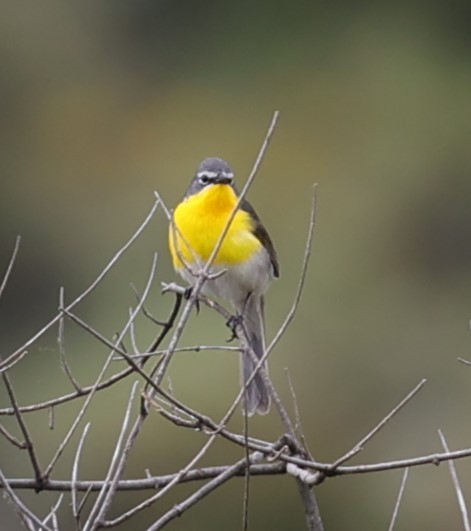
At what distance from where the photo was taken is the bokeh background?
974 centimetres

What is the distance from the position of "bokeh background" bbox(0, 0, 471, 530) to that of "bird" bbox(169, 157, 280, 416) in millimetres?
2823

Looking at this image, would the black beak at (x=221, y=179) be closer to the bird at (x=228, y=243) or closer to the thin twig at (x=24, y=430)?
the bird at (x=228, y=243)

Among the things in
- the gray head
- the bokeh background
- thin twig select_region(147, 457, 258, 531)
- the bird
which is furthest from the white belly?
the bokeh background

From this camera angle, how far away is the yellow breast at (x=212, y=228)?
559 centimetres

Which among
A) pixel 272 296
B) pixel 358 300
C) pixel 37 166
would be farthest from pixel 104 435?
pixel 37 166

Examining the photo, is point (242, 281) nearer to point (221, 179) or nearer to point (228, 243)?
point (228, 243)

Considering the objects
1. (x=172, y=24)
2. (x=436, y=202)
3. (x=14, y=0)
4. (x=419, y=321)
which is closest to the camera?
(x=419, y=321)

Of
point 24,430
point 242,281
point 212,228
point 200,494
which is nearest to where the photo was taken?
point 24,430

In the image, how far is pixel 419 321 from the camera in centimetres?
1255

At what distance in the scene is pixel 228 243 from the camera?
18.6 feet

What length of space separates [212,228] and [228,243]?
4.5 inches

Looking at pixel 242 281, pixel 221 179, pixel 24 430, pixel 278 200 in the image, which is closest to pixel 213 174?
pixel 221 179

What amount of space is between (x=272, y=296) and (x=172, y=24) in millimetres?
6723

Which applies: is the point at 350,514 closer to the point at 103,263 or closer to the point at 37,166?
the point at 103,263
